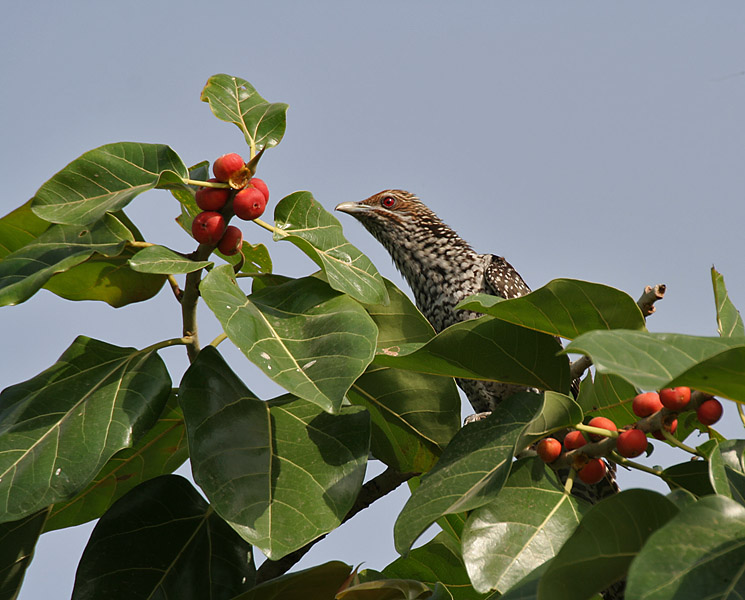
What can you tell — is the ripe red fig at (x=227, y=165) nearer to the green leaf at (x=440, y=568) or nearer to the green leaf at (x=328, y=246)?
the green leaf at (x=328, y=246)

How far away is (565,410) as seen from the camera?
6.41 feet

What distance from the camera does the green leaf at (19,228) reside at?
255 centimetres

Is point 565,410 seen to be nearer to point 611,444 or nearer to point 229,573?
point 611,444

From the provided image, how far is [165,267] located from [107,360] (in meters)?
0.43

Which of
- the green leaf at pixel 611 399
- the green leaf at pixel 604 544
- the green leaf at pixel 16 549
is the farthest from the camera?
the green leaf at pixel 611 399

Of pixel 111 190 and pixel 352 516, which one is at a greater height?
pixel 111 190

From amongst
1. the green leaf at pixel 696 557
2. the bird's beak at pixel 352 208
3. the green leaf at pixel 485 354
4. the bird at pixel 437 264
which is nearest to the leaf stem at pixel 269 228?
the green leaf at pixel 485 354

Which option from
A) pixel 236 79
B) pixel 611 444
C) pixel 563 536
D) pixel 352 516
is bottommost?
pixel 352 516

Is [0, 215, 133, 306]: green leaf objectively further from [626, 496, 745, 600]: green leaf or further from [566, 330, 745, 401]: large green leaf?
[626, 496, 745, 600]: green leaf

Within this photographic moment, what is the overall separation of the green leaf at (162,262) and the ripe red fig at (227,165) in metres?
→ 0.23

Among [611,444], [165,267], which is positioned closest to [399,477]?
[611,444]

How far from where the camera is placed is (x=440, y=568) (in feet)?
8.92

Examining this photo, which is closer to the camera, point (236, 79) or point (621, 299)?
point (621, 299)

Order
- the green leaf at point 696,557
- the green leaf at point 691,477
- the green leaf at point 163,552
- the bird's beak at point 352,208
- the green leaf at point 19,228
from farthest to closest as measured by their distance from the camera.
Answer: the bird's beak at point 352,208 < the green leaf at point 19,228 < the green leaf at point 163,552 < the green leaf at point 691,477 < the green leaf at point 696,557
